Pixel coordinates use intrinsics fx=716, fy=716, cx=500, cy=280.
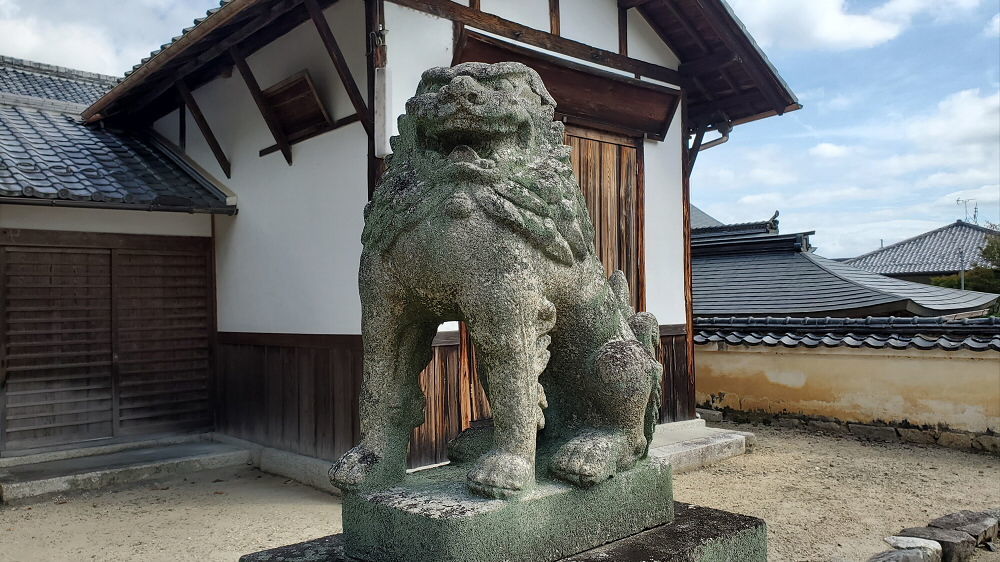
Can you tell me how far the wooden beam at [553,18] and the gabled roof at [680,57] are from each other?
3.18ft

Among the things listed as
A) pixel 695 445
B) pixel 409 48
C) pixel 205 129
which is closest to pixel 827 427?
pixel 695 445

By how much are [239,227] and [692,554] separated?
20.7 feet

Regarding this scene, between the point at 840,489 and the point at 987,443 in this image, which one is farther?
the point at 987,443

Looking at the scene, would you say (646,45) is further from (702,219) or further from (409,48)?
(702,219)

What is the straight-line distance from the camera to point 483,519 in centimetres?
213

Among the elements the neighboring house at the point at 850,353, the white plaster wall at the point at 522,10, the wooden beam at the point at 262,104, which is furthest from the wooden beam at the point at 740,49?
the wooden beam at the point at 262,104

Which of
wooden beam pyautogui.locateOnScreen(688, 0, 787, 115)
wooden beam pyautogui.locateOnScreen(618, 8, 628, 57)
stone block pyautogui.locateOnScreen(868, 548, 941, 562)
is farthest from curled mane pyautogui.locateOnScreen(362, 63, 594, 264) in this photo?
wooden beam pyautogui.locateOnScreen(688, 0, 787, 115)

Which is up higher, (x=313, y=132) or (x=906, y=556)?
(x=313, y=132)

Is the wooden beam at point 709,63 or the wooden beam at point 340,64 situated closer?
the wooden beam at point 340,64

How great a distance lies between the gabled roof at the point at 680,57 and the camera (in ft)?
20.9

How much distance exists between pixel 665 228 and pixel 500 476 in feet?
20.2

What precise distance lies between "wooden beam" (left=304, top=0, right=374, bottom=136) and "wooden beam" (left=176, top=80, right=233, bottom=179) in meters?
2.49

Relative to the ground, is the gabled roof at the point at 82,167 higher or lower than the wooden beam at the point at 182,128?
lower

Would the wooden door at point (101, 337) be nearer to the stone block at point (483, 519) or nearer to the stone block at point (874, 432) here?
the stone block at point (483, 519)
